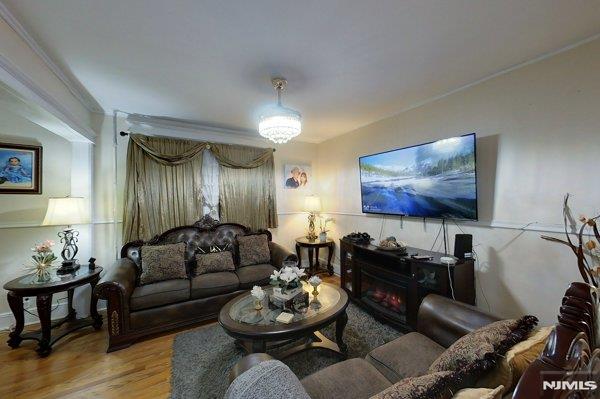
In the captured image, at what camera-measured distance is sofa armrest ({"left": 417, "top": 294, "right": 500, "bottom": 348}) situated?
1.47 metres

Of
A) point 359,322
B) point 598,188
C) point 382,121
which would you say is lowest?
point 359,322

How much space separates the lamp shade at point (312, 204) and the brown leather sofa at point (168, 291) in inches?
46.5

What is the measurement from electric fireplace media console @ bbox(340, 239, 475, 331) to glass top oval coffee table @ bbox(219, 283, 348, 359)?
75cm

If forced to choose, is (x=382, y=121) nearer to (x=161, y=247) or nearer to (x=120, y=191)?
(x=161, y=247)

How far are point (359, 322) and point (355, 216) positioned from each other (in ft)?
5.72

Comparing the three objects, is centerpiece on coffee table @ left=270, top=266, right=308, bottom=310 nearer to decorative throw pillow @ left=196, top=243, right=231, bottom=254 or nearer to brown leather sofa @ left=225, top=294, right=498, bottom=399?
brown leather sofa @ left=225, top=294, right=498, bottom=399

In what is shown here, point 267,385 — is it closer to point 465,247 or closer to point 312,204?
point 465,247

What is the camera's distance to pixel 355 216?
4020 mm

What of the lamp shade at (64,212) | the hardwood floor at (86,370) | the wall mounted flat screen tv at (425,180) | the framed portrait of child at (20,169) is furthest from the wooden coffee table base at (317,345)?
the framed portrait of child at (20,169)

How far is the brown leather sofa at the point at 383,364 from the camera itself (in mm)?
915

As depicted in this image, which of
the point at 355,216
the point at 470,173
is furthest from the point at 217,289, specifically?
the point at 470,173

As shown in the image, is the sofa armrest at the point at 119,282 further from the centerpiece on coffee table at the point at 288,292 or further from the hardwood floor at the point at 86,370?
the centerpiece on coffee table at the point at 288,292

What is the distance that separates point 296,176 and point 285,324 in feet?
10.2

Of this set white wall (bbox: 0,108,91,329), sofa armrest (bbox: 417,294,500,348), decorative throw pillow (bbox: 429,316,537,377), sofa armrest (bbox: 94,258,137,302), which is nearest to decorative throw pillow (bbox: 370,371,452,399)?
decorative throw pillow (bbox: 429,316,537,377)
